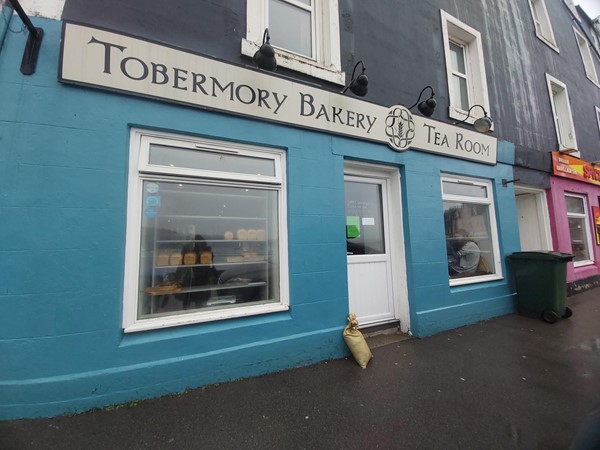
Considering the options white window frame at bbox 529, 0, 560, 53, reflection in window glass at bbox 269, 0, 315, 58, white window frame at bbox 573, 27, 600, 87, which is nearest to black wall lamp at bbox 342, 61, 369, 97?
reflection in window glass at bbox 269, 0, 315, 58

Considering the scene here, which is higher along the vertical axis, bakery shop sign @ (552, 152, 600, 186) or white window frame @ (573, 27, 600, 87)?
white window frame @ (573, 27, 600, 87)

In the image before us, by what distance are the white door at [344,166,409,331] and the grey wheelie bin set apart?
2630mm

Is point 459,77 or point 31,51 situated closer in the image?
point 31,51

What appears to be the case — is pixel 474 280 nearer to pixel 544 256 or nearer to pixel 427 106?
pixel 544 256

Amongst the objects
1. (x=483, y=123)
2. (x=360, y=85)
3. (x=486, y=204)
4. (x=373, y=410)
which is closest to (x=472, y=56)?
(x=483, y=123)

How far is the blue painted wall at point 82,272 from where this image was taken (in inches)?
83.9

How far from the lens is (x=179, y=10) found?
9.49ft

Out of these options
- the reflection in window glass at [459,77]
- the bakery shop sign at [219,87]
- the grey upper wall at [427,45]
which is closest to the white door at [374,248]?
the bakery shop sign at [219,87]

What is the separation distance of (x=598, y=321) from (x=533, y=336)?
5.56 feet

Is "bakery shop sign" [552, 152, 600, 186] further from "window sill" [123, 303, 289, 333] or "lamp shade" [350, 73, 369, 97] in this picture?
"window sill" [123, 303, 289, 333]

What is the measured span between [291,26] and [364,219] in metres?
2.99

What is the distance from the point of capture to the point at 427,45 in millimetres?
4746

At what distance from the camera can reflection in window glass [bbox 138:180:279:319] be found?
8.87ft

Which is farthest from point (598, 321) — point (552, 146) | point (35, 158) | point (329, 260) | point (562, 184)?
point (35, 158)
